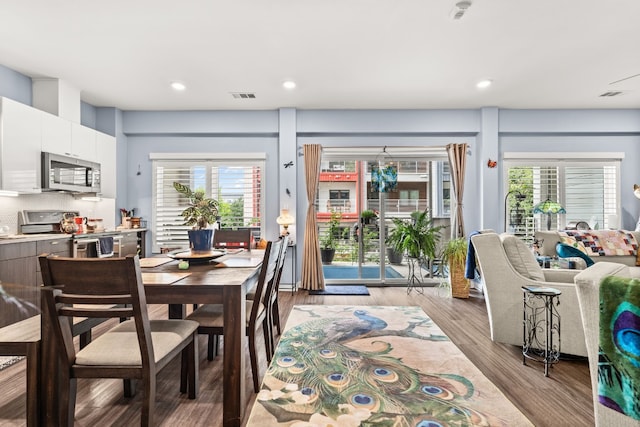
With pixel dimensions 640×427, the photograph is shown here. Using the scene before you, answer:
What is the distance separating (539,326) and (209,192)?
15.0 ft

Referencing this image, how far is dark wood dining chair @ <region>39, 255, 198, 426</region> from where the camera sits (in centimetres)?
155

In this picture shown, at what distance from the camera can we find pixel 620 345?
1285 mm

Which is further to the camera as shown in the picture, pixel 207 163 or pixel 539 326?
pixel 207 163

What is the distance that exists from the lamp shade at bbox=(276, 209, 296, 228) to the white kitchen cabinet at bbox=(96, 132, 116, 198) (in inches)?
95.1

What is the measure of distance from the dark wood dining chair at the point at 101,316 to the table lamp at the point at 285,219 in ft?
11.0

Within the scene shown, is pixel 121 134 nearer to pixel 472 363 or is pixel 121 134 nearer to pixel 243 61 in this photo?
pixel 243 61

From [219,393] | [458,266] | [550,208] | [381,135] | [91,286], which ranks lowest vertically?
[219,393]

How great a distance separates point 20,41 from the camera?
3287 mm

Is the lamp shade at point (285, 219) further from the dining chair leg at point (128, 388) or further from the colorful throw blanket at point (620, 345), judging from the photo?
the colorful throw blanket at point (620, 345)

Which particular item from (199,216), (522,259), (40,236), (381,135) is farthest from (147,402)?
(381,135)

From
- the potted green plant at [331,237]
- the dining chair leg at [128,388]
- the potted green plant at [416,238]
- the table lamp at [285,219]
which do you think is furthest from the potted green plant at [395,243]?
the dining chair leg at [128,388]

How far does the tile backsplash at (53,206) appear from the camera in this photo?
3736mm

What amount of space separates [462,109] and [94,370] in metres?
5.40

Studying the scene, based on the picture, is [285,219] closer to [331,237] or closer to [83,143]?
[331,237]
